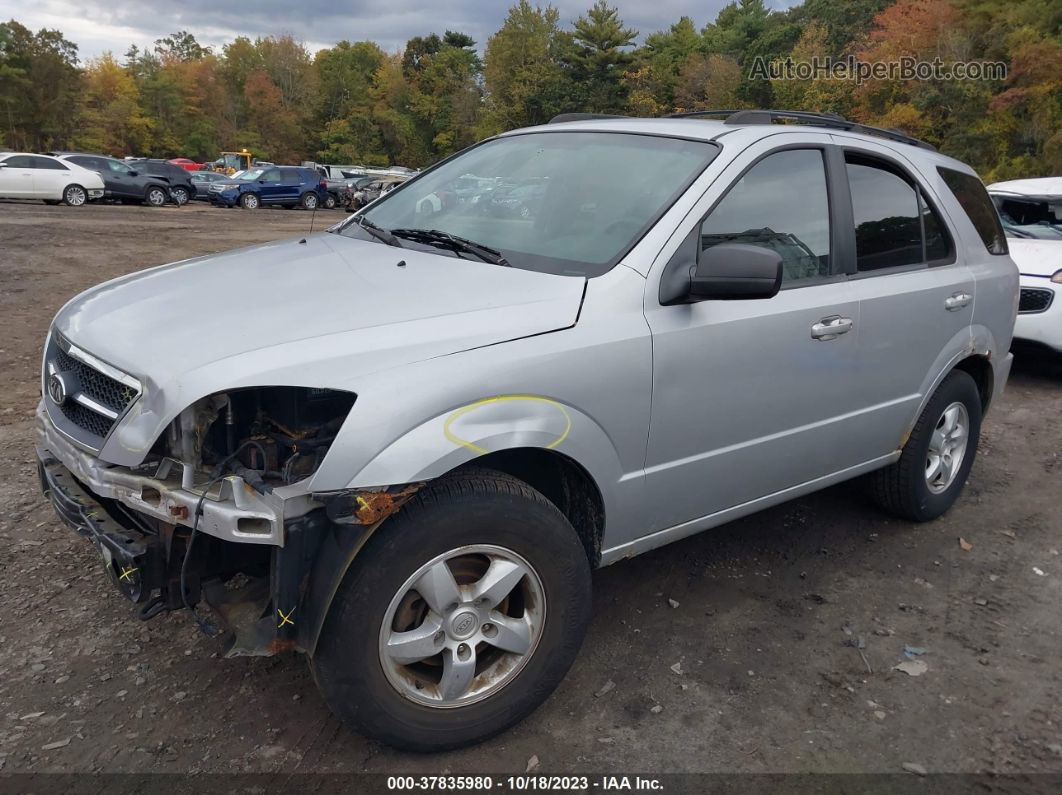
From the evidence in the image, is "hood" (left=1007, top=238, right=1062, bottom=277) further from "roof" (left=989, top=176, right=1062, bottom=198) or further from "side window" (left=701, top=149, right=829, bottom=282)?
"side window" (left=701, top=149, right=829, bottom=282)

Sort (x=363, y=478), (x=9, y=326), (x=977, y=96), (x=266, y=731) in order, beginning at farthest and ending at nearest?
1. (x=977, y=96)
2. (x=9, y=326)
3. (x=266, y=731)
4. (x=363, y=478)

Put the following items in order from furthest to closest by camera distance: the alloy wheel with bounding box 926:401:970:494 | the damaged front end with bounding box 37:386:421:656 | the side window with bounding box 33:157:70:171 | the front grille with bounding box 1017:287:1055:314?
the side window with bounding box 33:157:70:171 → the front grille with bounding box 1017:287:1055:314 → the alloy wheel with bounding box 926:401:970:494 → the damaged front end with bounding box 37:386:421:656

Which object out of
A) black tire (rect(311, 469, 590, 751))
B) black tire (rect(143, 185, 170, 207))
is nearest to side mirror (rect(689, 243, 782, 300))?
black tire (rect(311, 469, 590, 751))

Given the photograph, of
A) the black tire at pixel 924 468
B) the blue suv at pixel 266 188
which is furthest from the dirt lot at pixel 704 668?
the blue suv at pixel 266 188

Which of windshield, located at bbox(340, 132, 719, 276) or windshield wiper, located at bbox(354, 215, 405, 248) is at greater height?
windshield, located at bbox(340, 132, 719, 276)

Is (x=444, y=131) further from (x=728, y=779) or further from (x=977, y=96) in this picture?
(x=728, y=779)

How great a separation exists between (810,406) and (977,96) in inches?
1567

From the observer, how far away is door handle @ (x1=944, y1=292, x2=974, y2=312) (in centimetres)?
413

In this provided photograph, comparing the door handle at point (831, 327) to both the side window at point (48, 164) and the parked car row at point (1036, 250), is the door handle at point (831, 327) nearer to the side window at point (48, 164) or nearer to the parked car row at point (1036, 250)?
the parked car row at point (1036, 250)

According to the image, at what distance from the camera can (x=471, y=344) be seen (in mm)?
2543

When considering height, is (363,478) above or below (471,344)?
below

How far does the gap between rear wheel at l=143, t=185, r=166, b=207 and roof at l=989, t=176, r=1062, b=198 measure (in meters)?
24.8

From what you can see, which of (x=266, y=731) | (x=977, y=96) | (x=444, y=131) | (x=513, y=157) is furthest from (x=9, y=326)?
(x=444, y=131)

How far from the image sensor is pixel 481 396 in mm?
2504
